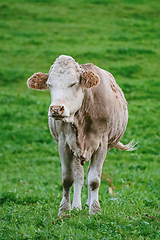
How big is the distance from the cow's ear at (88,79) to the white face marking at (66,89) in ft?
0.22

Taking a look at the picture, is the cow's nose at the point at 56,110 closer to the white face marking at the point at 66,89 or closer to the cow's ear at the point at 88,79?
the white face marking at the point at 66,89

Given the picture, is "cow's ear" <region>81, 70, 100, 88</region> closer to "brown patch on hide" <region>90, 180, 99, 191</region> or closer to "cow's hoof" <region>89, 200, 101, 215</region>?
"brown patch on hide" <region>90, 180, 99, 191</region>

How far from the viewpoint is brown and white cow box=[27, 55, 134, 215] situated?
499 cm

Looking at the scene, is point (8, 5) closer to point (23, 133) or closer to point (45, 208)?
point (23, 133)

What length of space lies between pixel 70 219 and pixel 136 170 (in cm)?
630

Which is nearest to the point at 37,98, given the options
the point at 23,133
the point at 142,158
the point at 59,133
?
the point at 23,133

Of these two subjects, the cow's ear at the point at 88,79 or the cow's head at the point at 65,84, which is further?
the cow's ear at the point at 88,79

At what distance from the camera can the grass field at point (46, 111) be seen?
5562mm

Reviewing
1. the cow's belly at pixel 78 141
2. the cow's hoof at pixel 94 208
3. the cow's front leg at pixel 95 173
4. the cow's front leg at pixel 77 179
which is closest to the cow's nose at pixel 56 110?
the cow's belly at pixel 78 141

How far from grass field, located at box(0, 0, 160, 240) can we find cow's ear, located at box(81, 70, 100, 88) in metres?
1.87

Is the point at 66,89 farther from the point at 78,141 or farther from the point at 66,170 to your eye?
the point at 66,170

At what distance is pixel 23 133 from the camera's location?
14.1 metres

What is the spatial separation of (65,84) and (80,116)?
719 mm

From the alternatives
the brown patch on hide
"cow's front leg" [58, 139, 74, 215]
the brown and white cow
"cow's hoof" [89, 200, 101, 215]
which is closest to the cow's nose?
the brown and white cow
